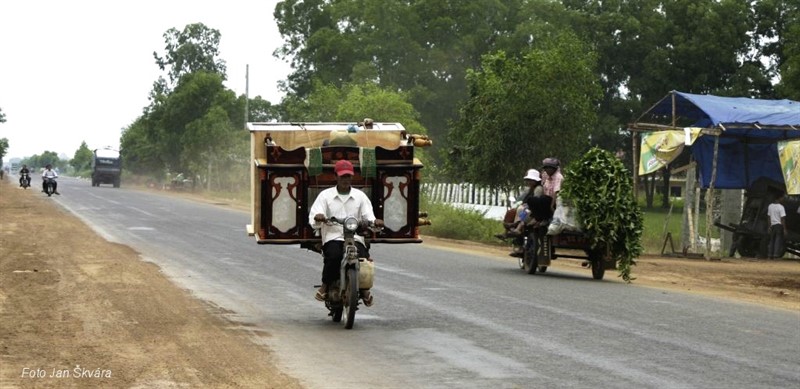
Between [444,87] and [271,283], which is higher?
[444,87]

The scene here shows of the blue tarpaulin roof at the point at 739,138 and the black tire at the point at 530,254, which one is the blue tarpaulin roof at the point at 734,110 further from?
the black tire at the point at 530,254

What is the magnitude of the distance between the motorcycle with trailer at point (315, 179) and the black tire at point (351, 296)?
0.86 metres

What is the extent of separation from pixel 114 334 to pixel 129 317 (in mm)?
1614

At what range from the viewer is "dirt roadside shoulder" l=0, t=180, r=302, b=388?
372 inches

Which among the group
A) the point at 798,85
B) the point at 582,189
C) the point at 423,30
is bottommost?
the point at 582,189

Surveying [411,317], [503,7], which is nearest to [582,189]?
[411,317]

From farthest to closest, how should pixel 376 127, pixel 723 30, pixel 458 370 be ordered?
pixel 723 30, pixel 376 127, pixel 458 370

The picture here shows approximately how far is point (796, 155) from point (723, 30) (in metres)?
38.4

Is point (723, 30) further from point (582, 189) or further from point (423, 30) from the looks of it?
point (582, 189)

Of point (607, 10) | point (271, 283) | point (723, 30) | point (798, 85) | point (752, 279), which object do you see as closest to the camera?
point (271, 283)

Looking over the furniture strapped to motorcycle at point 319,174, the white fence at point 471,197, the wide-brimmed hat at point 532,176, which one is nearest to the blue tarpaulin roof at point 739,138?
the white fence at point 471,197

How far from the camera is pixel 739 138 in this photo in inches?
1207

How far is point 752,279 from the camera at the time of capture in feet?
75.6

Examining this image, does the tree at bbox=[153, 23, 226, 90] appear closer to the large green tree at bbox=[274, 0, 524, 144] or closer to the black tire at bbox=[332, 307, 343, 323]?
the large green tree at bbox=[274, 0, 524, 144]
